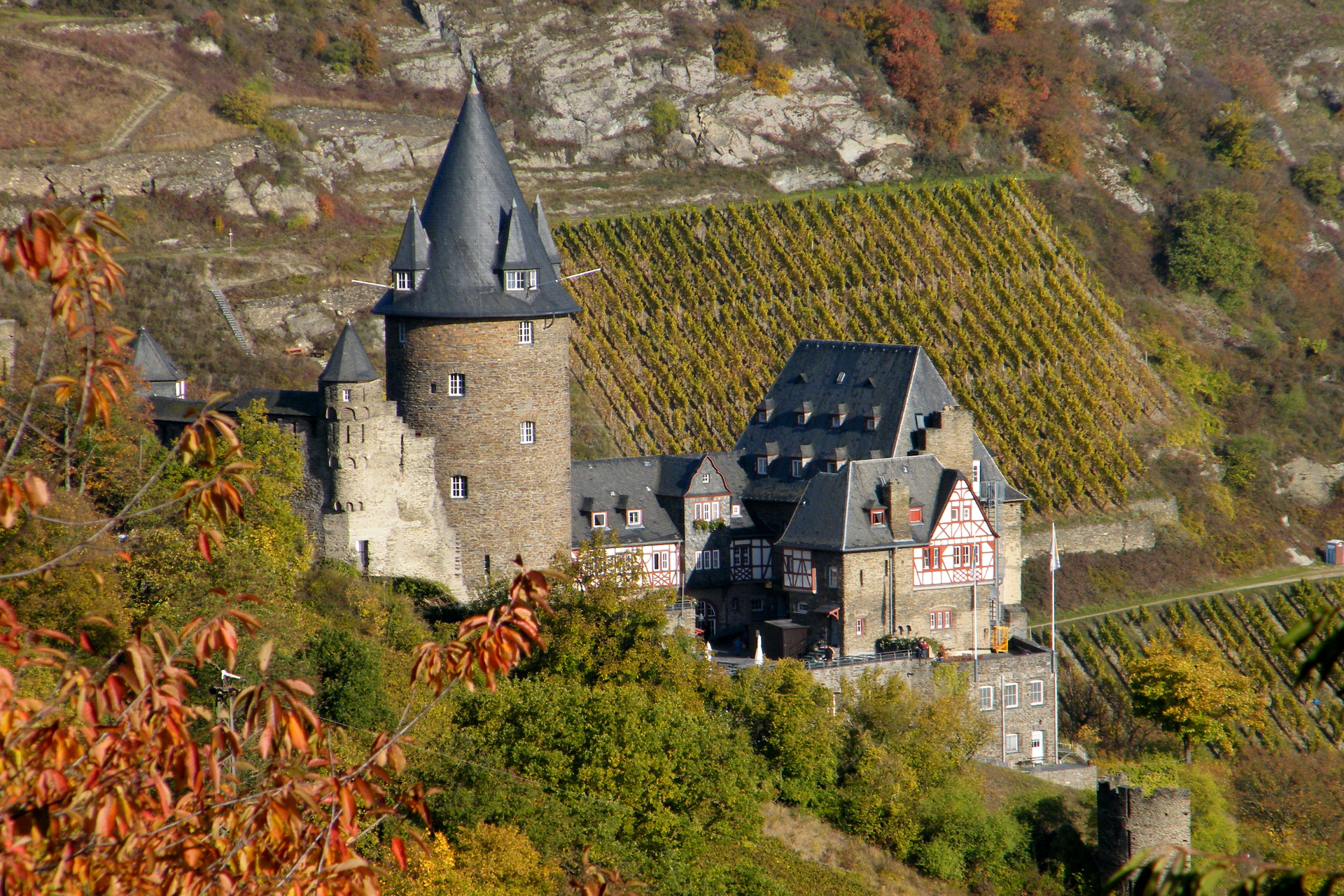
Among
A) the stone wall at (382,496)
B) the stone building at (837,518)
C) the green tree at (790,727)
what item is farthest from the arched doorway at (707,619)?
the stone wall at (382,496)

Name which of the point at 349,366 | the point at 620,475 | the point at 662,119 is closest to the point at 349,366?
the point at 349,366

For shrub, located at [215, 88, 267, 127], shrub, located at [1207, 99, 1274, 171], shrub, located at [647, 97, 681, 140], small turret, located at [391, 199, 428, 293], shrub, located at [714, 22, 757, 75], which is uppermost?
shrub, located at [714, 22, 757, 75]

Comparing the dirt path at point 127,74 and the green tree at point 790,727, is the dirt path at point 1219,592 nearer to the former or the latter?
the green tree at point 790,727

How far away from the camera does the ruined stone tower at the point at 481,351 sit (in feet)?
137

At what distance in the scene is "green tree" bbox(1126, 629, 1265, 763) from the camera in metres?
47.1

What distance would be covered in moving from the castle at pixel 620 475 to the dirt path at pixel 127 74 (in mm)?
18400

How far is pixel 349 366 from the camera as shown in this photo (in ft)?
134

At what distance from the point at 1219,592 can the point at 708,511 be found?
23.7m

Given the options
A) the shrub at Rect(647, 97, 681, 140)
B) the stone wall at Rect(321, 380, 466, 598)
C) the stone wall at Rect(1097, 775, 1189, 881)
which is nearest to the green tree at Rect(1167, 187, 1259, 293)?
the shrub at Rect(647, 97, 681, 140)

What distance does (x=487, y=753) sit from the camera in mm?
33312

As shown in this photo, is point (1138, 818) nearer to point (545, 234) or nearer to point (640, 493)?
point (640, 493)

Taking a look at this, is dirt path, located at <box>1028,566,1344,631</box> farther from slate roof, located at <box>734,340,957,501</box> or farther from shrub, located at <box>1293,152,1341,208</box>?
shrub, located at <box>1293,152,1341,208</box>

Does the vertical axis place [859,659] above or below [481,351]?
below

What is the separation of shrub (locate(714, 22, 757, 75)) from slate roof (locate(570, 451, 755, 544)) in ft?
112
